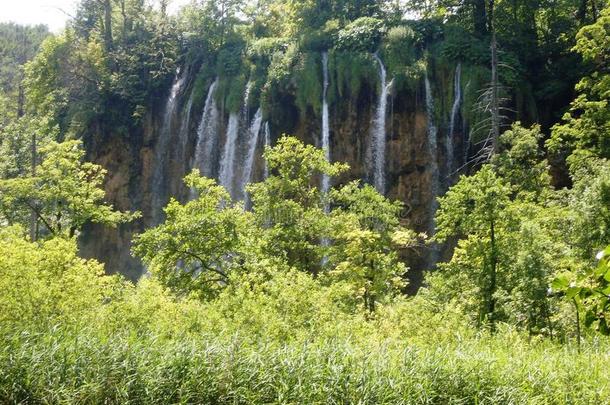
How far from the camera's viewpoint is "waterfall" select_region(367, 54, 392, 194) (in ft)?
76.6

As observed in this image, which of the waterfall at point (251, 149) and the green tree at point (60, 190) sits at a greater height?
the waterfall at point (251, 149)

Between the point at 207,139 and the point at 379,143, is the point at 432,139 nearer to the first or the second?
the point at 379,143

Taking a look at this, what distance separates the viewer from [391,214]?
47.9 ft

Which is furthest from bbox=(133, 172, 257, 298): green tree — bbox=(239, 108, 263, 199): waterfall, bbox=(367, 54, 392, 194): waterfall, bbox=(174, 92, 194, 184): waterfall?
bbox=(174, 92, 194, 184): waterfall

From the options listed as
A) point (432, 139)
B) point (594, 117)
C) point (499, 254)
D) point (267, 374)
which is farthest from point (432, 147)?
point (267, 374)

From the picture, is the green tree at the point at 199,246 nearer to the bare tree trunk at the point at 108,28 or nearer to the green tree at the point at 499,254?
the green tree at the point at 499,254

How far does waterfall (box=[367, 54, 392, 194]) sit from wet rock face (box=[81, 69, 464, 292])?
0.22 m

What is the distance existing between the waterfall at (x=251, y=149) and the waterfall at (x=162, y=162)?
5866 mm

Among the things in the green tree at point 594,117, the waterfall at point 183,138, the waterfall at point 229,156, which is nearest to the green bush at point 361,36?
the waterfall at point 229,156

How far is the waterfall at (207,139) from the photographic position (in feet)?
89.0

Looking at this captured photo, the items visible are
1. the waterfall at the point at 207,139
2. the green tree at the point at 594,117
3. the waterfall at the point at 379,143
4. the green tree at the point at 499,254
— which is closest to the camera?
the green tree at the point at 499,254

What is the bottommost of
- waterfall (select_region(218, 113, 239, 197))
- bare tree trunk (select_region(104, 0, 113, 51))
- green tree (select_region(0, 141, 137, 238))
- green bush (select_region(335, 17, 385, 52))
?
green tree (select_region(0, 141, 137, 238))

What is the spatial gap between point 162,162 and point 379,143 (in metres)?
12.6

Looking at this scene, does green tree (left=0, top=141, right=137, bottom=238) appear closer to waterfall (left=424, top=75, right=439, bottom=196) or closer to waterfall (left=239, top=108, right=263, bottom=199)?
waterfall (left=239, top=108, right=263, bottom=199)
